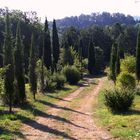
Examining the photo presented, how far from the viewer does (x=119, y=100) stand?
27.3m

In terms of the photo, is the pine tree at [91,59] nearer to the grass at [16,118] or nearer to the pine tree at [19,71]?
the grass at [16,118]

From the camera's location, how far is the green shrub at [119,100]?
27297 millimetres

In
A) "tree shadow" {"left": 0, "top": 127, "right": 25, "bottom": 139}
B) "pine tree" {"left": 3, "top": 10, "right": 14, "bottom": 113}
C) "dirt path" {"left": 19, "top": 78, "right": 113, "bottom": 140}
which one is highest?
"pine tree" {"left": 3, "top": 10, "right": 14, "bottom": 113}

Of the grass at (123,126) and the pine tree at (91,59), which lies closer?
the grass at (123,126)

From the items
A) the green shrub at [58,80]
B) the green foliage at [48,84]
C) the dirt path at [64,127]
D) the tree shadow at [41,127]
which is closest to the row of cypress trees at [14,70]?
the tree shadow at [41,127]

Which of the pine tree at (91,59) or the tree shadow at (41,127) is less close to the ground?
the pine tree at (91,59)

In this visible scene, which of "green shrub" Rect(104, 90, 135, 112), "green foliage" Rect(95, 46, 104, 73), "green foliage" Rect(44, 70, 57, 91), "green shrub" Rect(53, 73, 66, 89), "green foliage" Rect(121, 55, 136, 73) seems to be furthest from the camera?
"green foliage" Rect(95, 46, 104, 73)

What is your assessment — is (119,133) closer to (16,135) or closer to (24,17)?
(16,135)

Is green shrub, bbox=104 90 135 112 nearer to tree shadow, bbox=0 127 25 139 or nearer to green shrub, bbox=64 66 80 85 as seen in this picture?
tree shadow, bbox=0 127 25 139

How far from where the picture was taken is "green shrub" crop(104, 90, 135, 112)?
27.3 m

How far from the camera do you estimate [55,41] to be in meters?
74.9

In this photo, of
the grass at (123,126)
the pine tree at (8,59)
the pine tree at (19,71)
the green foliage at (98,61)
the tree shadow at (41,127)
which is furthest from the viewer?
the green foliage at (98,61)

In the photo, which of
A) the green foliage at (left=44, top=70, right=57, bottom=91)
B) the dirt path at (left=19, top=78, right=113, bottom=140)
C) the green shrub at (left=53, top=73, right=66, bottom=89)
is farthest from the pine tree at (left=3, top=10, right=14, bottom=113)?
the green shrub at (left=53, top=73, right=66, bottom=89)

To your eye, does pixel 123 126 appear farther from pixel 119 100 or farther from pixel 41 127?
pixel 119 100
